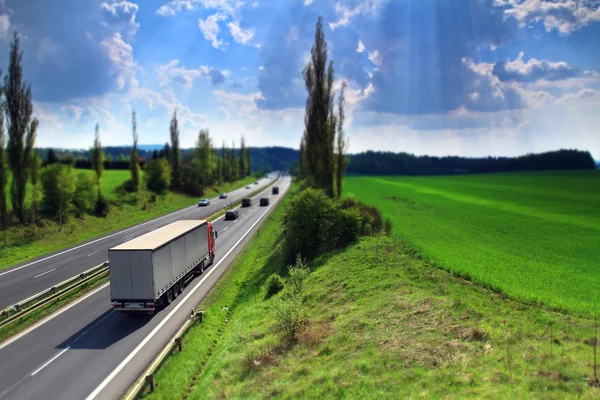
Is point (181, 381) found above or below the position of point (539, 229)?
below

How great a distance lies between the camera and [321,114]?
4069 cm

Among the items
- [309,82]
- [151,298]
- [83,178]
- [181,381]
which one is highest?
[309,82]

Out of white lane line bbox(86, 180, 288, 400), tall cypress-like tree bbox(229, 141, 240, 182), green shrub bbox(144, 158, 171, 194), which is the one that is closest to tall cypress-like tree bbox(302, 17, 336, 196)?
white lane line bbox(86, 180, 288, 400)

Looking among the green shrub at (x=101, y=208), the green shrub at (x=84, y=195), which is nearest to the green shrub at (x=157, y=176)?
the green shrub at (x=101, y=208)

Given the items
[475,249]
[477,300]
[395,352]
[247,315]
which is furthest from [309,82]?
[395,352]

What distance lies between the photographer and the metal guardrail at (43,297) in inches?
733

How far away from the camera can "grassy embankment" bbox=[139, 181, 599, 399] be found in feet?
33.3

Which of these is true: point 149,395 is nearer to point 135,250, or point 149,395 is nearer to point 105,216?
point 135,250

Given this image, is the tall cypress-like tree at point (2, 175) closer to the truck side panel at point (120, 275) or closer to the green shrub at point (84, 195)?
the green shrub at point (84, 195)

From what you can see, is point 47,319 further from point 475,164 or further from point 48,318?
point 475,164

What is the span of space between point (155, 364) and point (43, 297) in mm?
12264

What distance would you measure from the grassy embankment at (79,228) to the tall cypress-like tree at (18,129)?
2911 mm

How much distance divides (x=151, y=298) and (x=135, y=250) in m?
2.53

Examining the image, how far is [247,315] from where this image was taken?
1969 cm
